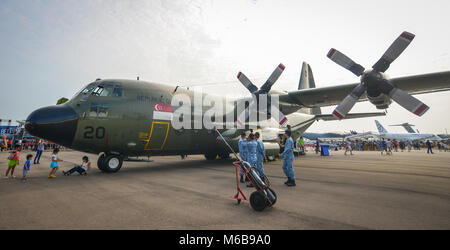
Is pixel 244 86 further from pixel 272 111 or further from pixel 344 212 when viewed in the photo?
pixel 344 212

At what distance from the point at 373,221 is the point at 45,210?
5938 mm

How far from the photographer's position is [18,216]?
11.3 ft

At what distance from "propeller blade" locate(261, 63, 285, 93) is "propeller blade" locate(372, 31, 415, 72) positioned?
4385 millimetres

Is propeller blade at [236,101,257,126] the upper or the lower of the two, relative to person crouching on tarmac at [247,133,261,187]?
upper

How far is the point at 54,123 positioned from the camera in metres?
7.10

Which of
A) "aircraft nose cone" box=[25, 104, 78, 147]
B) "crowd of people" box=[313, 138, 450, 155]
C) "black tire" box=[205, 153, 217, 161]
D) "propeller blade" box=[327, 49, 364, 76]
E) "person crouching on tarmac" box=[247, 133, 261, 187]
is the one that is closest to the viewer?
"person crouching on tarmac" box=[247, 133, 261, 187]

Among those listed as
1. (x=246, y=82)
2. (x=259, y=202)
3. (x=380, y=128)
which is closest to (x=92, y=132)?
(x=259, y=202)

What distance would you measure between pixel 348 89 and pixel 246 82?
18.4 ft

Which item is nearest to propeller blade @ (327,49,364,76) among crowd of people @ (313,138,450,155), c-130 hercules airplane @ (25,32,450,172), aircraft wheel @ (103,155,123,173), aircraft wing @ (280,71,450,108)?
c-130 hercules airplane @ (25,32,450,172)

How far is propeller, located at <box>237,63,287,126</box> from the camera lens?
37.4 feet

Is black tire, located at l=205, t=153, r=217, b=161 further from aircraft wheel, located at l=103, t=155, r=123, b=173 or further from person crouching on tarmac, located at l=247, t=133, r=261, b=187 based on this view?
person crouching on tarmac, located at l=247, t=133, r=261, b=187

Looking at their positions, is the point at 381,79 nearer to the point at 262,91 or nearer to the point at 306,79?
the point at 262,91

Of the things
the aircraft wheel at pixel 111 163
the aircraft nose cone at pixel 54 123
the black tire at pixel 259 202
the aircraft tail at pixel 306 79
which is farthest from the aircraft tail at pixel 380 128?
the aircraft nose cone at pixel 54 123
